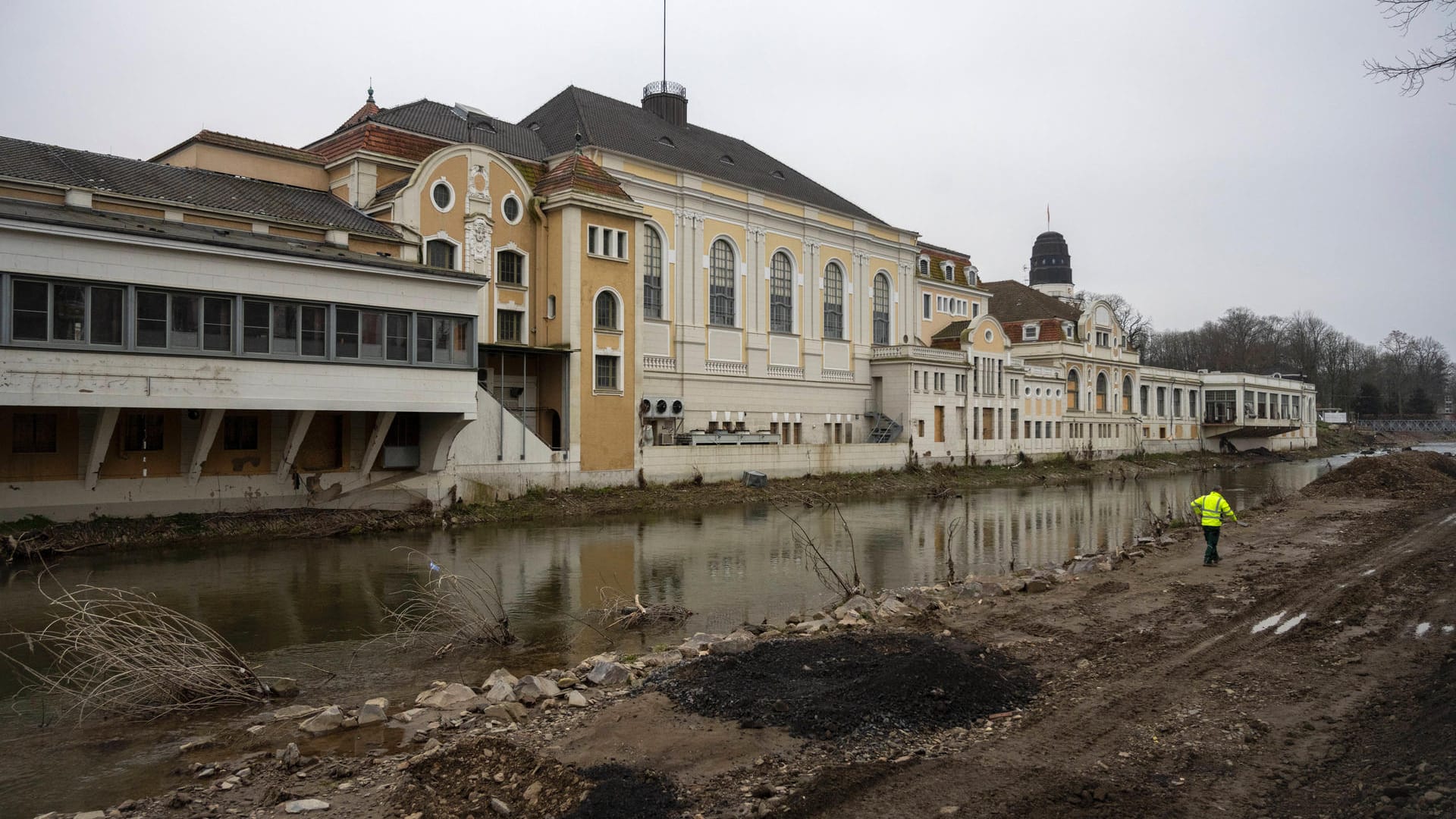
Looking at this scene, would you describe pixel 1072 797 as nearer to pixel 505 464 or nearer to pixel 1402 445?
pixel 505 464

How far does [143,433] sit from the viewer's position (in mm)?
24484

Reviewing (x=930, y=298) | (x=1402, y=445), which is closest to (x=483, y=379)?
(x=930, y=298)

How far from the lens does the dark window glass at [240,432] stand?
2594 cm

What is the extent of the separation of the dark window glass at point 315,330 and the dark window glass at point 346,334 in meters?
0.27

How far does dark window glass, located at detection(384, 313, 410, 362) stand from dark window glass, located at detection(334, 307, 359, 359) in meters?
0.87

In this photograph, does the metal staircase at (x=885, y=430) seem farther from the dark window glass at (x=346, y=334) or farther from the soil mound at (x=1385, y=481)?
the dark window glass at (x=346, y=334)

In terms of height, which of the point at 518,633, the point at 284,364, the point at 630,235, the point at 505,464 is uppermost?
the point at 630,235

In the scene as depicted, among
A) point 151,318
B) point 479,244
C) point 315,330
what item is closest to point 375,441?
point 315,330

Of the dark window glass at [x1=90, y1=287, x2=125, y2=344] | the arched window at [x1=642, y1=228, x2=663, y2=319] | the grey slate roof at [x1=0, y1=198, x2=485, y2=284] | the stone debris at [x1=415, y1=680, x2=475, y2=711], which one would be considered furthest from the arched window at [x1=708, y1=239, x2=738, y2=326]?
the stone debris at [x1=415, y1=680, x2=475, y2=711]

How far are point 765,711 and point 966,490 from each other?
130ft

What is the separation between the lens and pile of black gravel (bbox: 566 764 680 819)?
266 inches

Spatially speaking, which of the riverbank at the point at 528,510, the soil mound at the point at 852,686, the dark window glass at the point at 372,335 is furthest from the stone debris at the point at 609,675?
the dark window glass at the point at 372,335

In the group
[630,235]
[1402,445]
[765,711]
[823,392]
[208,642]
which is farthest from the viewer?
[1402,445]

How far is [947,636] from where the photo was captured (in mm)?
12094
